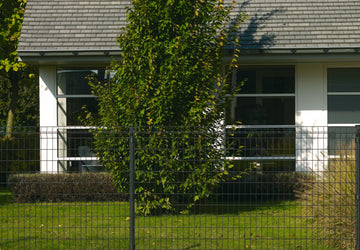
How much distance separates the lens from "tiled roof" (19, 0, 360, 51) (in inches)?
488

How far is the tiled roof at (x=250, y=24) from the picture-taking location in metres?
12.4

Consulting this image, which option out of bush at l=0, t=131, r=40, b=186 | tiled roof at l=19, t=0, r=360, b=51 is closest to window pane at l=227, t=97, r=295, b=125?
tiled roof at l=19, t=0, r=360, b=51

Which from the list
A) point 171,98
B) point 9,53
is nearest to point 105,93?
point 171,98

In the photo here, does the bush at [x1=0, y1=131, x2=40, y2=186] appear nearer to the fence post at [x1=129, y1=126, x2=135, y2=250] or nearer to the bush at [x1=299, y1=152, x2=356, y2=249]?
the fence post at [x1=129, y1=126, x2=135, y2=250]

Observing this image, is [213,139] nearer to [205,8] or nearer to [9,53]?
[205,8]

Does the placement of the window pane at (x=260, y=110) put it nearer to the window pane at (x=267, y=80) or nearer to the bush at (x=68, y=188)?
the window pane at (x=267, y=80)

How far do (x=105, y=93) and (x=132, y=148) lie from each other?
3.21 metres

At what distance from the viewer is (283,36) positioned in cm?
1257

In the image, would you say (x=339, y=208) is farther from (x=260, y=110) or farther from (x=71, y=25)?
(x=71, y=25)

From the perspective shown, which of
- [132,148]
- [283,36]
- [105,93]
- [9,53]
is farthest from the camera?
[9,53]

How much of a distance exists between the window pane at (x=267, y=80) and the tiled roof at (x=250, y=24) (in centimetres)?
85

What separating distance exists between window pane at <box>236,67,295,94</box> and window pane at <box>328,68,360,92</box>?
93 centimetres

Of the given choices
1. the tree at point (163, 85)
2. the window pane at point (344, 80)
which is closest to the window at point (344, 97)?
the window pane at point (344, 80)

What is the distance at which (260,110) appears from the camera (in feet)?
42.3
